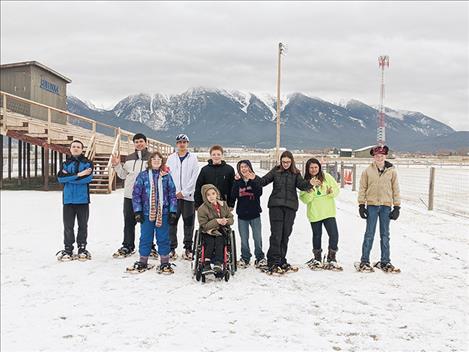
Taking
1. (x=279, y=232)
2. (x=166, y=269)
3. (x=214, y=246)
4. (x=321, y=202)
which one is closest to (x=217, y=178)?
(x=214, y=246)

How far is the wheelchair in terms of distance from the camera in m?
5.57

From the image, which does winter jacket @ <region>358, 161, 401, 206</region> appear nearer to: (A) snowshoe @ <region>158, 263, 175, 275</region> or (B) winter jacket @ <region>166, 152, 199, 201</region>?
(B) winter jacket @ <region>166, 152, 199, 201</region>

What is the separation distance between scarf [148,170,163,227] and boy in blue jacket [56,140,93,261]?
126cm

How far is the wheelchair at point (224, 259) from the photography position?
5.57 meters

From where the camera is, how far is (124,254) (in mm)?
6758

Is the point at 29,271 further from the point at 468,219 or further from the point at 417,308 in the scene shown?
the point at 468,219

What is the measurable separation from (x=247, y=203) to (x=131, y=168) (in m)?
1.94

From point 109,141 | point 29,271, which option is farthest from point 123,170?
point 109,141

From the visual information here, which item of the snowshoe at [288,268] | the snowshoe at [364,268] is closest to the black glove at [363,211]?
the snowshoe at [364,268]

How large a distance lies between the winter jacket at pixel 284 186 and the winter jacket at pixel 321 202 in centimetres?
21

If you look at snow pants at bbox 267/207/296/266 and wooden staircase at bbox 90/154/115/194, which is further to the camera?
wooden staircase at bbox 90/154/115/194

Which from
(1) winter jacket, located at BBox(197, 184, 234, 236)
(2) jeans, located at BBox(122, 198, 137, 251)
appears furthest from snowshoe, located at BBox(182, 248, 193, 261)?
(1) winter jacket, located at BBox(197, 184, 234, 236)

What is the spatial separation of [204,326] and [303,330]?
0.95 metres

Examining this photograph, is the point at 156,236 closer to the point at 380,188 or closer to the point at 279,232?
the point at 279,232
